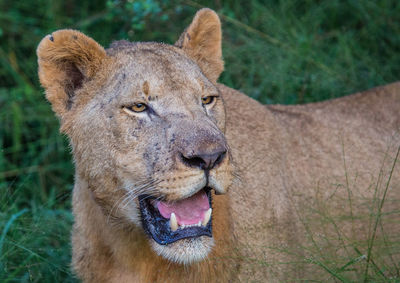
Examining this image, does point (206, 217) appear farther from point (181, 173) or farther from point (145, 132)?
point (145, 132)

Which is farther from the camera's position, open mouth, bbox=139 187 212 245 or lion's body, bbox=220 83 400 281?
lion's body, bbox=220 83 400 281

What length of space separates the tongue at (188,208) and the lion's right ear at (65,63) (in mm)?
801

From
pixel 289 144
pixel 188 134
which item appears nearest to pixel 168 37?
pixel 289 144

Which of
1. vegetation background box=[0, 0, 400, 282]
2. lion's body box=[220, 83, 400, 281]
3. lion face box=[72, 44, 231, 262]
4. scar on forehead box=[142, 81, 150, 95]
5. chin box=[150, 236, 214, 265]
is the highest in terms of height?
scar on forehead box=[142, 81, 150, 95]

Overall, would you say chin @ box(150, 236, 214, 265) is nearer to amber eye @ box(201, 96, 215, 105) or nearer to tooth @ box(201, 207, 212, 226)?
tooth @ box(201, 207, 212, 226)

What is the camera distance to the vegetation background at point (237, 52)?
5.63m

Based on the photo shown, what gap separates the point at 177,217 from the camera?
9.26 feet

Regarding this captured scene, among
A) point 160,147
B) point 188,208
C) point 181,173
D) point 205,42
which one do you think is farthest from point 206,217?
point 205,42

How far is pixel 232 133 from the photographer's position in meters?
3.68

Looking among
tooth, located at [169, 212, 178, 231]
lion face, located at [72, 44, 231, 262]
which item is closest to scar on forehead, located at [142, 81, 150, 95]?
lion face, located at [72, 44, 231, 262]

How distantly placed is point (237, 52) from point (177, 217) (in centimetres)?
324

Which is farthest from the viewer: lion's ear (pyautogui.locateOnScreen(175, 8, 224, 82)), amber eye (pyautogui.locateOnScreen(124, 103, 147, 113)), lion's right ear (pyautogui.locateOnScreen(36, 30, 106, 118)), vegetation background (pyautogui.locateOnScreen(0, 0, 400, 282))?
vegetation background (pyautogui.locateOnScreen(0, 0, 400, 282))

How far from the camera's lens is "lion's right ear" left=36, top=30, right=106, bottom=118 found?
315 centimetres

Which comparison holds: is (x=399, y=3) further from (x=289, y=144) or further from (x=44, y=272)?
(x=44, y=272)
